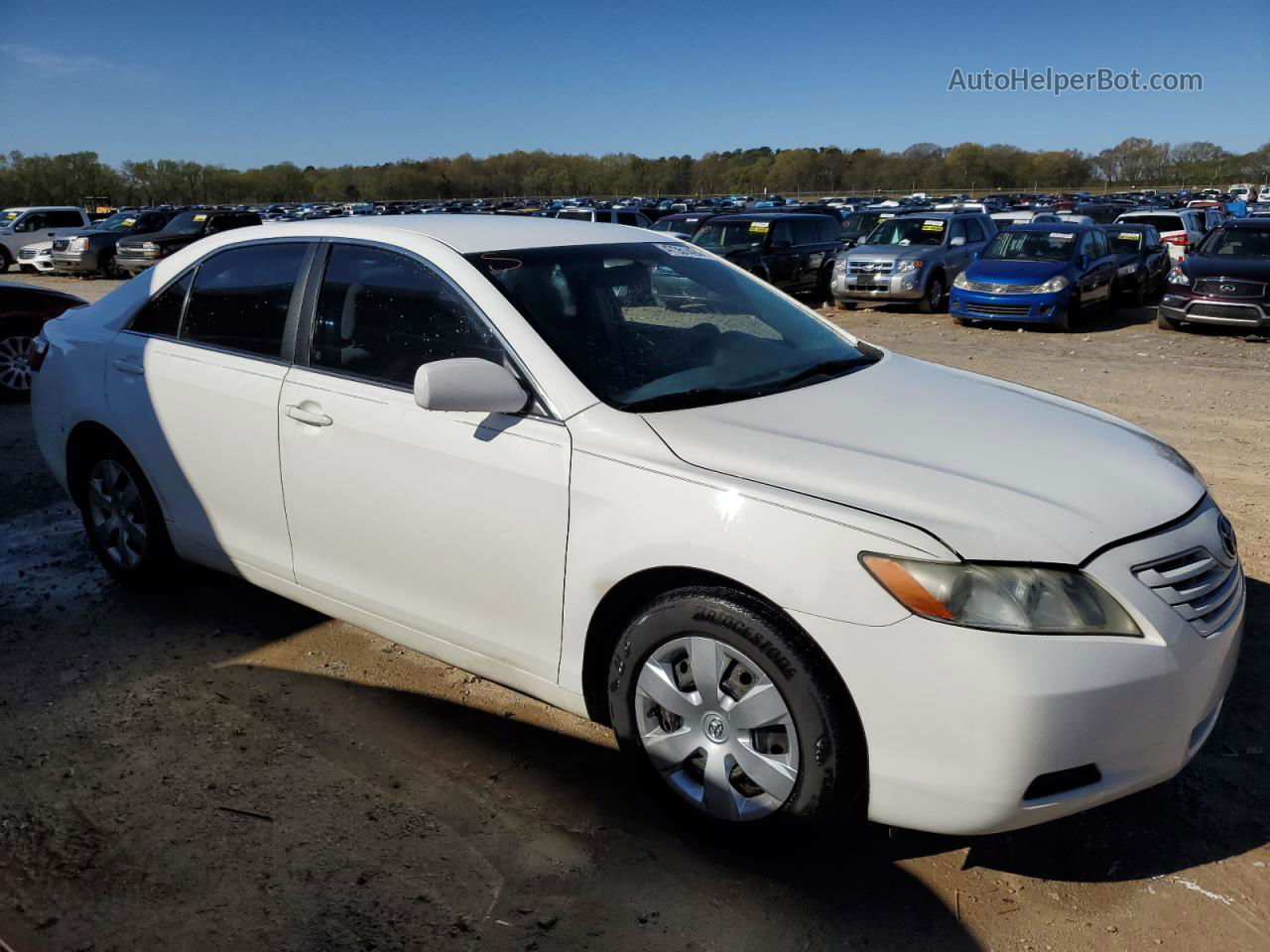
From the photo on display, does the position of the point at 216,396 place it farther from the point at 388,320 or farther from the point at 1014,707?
the point at 1014,707

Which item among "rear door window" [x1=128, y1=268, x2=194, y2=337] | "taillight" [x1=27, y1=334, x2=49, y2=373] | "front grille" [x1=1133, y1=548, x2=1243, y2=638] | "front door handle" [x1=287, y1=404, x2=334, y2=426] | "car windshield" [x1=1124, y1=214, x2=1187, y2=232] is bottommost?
"front grille" [x1=1133, y1=548, x2=1243, y2=638]

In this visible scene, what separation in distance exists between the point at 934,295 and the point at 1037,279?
287cm

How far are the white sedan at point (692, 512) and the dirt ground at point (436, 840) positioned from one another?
1.00ft

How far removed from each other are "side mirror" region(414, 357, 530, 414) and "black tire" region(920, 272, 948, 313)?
15060 mm

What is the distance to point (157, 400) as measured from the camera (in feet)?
13.2

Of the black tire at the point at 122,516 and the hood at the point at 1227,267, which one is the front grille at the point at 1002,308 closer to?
the hood at the point at 1227,267

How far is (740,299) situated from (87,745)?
2.82 meters

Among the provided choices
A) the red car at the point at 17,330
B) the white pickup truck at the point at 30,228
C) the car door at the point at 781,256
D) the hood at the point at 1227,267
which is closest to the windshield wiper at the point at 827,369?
the red car at the point at 17,330

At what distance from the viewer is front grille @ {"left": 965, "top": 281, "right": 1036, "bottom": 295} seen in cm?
1415

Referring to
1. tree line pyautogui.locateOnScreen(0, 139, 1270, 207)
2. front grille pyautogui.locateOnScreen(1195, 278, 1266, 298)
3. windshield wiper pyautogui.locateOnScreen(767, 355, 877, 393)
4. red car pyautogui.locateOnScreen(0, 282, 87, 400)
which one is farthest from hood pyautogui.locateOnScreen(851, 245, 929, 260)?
tree line pyautogui.locateOnScreen(0, 139, 1270, 207)

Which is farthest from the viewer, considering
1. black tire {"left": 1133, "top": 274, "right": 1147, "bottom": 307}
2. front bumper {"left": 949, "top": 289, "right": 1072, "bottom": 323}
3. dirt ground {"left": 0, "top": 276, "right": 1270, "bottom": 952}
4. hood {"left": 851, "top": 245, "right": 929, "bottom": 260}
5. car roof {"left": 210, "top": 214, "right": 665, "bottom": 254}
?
black tire {"left": 1133, "top": 274, "right": 1147, "bottom": 307}

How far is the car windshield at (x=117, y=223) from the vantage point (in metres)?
24.7

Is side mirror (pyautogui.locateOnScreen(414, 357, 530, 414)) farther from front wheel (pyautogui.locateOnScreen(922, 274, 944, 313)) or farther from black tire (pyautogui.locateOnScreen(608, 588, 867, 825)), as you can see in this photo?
front wheel (pyautogui.locateOnScreen(922, 274, 944, 313))

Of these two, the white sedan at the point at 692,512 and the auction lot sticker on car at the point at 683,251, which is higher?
the auction lot sticker on car at the point at 683,251
